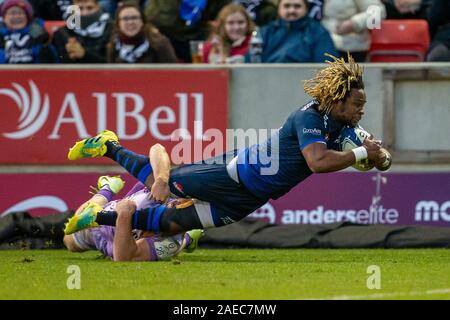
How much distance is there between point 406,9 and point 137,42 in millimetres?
3455

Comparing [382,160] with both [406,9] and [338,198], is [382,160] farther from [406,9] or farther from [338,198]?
[406,9]

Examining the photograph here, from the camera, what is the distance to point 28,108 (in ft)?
46.4

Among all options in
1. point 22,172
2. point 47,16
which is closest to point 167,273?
point 22,172

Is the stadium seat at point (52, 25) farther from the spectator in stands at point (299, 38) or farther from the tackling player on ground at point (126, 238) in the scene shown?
the tackling player on ground at point (126, 238)

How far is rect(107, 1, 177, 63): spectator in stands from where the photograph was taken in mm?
14625

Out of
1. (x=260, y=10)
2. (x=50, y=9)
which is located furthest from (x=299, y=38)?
(x=50, y=9)

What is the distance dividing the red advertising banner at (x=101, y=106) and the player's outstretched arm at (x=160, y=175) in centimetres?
273

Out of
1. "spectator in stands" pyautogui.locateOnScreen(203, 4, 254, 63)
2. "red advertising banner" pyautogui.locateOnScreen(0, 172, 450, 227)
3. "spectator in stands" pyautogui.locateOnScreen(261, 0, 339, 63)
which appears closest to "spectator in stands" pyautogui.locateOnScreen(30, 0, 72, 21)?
"spectator in stands" pyautogui.locateOnScreen(203, 4, 254, 63)

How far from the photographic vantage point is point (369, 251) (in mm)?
12711

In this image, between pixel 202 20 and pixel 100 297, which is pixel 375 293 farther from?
pixel 202 20

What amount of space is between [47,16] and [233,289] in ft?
25.8

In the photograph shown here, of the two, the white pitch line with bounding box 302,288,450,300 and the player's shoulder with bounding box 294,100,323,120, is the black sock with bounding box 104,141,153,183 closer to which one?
the player's shoulder with bounding box 294,100,323,120

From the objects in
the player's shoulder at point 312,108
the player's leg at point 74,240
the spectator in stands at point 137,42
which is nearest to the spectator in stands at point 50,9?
the spectator in stands at point 137,42

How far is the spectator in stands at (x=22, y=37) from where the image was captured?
14852 mm
